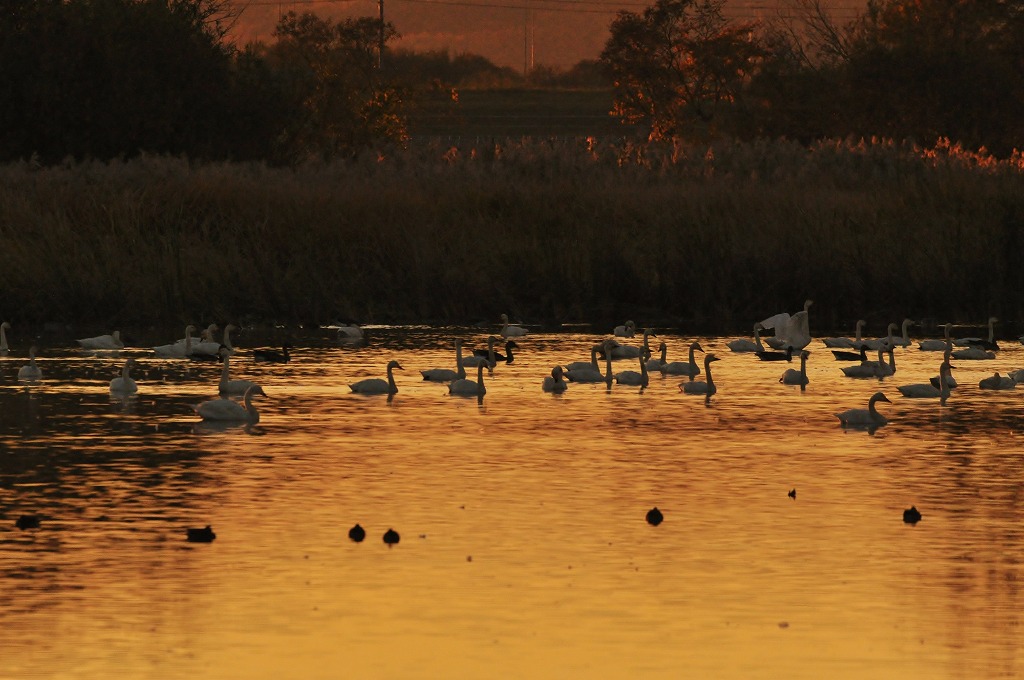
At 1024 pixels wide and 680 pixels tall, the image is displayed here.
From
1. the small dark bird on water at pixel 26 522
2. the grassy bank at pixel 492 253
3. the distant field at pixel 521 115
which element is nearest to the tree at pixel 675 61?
the distant field at pixel 521 115

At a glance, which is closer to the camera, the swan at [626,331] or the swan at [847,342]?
the swan at [847,342]

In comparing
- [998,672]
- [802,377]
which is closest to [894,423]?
[802,377]

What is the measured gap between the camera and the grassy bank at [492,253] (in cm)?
3058

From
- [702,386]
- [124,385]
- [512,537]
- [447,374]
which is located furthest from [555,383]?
[512,537]

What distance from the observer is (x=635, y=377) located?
23.0m

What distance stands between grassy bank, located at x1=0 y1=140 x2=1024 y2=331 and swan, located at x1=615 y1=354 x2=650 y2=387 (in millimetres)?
7251

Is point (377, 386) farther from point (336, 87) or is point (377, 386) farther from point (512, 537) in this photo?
point (336, 87)

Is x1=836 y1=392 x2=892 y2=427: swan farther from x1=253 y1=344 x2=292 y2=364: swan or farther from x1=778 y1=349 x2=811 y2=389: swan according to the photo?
x1=253 y1=344 x2=292 y2=364: swan

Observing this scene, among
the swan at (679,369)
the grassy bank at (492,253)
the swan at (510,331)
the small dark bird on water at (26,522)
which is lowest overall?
the small dark bird on water at (26,522)

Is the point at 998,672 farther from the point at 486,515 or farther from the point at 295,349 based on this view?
the point at 295,349

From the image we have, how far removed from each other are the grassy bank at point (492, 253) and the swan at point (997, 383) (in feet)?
25.3

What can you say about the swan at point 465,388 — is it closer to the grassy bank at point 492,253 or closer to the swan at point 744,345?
the swan at point 744,345

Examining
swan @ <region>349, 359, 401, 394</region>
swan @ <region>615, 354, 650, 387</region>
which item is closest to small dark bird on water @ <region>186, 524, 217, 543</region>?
swan @ <region>349, 359, 401, 394</region>

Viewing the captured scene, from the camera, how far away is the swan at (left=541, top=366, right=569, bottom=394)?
22.2m
